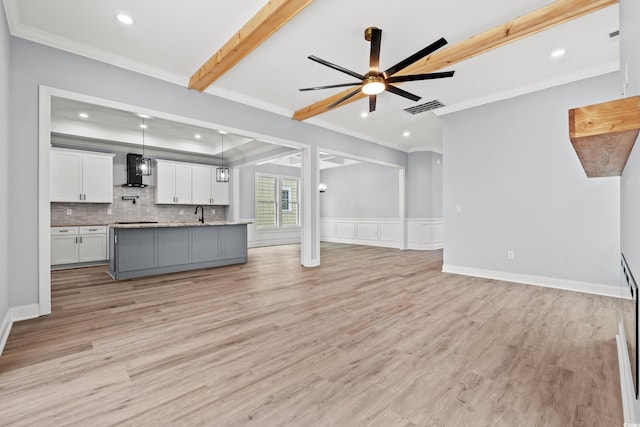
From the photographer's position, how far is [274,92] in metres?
4.57

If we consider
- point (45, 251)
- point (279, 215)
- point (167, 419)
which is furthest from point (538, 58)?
point (279, 215)

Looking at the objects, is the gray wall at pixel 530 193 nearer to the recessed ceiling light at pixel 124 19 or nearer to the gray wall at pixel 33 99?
the gray wall at pixel 33 99

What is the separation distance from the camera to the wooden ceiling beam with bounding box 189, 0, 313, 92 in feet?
8.24

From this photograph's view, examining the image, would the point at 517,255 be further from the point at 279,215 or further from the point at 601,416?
the point at 279,215

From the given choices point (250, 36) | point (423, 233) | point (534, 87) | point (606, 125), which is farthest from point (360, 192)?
point (606, 125)

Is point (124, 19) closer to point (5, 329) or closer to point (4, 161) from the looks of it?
point (4, 161)

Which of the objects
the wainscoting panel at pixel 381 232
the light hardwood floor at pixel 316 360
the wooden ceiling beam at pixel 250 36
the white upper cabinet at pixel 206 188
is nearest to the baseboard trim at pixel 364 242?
the wainscoting panel at pixel 381 232

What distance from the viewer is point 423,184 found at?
827 centimetres

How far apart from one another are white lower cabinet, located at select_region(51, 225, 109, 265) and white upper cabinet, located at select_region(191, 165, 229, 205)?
93.9 inches

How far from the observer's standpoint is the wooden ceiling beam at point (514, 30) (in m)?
2.52

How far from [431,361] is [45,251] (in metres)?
3.97

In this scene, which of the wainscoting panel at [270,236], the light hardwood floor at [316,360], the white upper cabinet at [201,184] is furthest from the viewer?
the wainscoting panel at [270,236]

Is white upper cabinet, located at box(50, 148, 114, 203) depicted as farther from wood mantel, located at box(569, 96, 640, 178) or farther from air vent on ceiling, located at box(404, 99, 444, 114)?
wood mantel, located at box(569, 96, 640, 178)

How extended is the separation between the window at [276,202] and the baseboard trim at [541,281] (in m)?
6.04
